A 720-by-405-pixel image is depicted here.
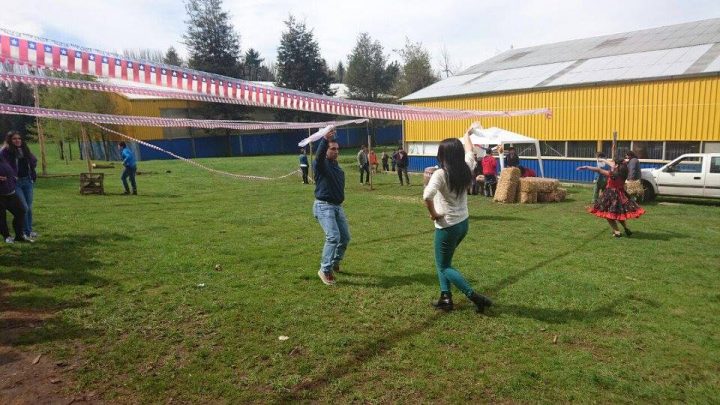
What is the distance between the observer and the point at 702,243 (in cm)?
835

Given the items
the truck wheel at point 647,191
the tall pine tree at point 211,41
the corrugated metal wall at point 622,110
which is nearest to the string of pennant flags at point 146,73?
the truck wheel at point 647,191

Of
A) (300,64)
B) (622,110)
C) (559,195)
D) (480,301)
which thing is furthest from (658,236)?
(300,64)

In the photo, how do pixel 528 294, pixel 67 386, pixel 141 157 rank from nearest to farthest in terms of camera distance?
pixel 67 386 < pixel 528 294 < pixel 141 157

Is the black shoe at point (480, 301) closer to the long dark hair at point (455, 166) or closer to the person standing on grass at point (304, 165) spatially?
the long dark hair at point (455, 166)

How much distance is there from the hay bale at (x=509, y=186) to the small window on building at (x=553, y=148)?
23.0 ft

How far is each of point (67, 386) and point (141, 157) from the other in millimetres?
36891

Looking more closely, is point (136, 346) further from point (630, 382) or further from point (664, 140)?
point (664, 140)

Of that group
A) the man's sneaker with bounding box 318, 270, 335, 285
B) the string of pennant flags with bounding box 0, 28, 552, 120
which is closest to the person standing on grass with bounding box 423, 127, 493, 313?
the man's sneaker with bounding box 318, 270, 335, 285

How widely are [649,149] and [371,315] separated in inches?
670

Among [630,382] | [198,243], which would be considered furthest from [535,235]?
[198,243]

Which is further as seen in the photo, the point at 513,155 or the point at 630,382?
the point at 513,155

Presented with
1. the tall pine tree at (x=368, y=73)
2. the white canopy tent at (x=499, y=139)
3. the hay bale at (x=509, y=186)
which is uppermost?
the tall pine tree at (x=368, y=73)

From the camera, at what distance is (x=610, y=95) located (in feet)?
60.0

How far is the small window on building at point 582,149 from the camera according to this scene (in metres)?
19.2
